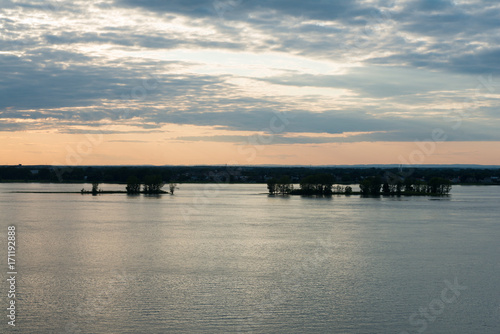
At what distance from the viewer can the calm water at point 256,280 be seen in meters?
12.5

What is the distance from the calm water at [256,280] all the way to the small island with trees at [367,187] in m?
41.7

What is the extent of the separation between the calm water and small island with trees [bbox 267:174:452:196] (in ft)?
137

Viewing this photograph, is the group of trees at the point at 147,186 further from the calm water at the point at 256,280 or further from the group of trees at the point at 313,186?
the calm water at the point at 256,280

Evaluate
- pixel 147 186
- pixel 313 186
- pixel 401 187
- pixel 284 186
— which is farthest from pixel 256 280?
pixel 401 187

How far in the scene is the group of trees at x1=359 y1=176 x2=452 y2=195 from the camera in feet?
237

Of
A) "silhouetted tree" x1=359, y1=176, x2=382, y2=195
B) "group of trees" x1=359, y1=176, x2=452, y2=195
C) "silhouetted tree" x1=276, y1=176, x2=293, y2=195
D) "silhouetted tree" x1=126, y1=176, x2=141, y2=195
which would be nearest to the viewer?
"silhouetted tree" x1=359, y1=176, x2=382, y2=195

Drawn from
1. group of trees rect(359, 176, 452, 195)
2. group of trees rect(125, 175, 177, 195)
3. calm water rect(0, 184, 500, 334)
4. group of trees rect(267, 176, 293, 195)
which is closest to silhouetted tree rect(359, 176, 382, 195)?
group of trees rect(359, 176, 452, 195)

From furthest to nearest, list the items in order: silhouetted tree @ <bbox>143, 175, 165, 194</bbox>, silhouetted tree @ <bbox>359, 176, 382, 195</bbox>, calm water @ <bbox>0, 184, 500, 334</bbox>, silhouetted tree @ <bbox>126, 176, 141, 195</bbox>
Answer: silhouetted tree @ <bbox>143, 175, 165, 194</bbox>, silhouetted tree @ <bbox>126, 176, 141, 195</bbox>, silhouetted tree @ <bbox>359, 176, 382, 195</bbox>, calm water @ <bbox>0, 184, 500, 334</bbox>

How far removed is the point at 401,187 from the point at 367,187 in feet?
21.7

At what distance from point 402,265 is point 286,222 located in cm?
1570

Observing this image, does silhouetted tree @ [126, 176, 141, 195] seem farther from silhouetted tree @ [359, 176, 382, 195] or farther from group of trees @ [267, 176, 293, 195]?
silhouetted tree @ [359, 176, 382, 195]

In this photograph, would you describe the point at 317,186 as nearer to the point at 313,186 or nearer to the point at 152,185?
the point at 313,186

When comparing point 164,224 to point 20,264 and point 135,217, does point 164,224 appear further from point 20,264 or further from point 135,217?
point 20,264

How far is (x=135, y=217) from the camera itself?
37875mm
